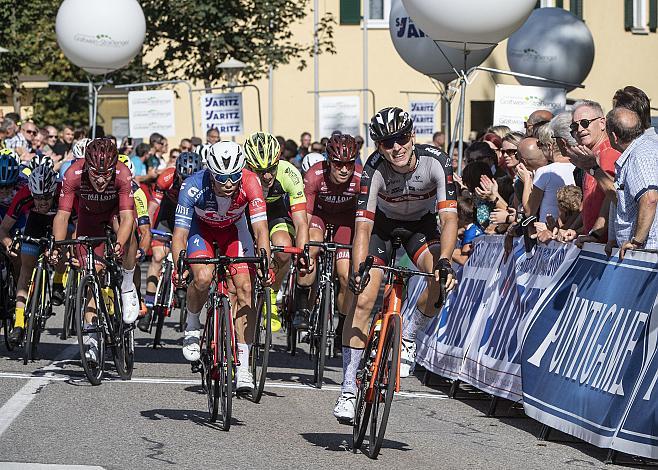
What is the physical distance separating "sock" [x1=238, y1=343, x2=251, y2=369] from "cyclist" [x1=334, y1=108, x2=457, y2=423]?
143 cm

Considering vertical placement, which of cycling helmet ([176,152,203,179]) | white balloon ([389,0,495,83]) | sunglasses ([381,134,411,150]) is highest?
white balloon ([389,0,495,83])

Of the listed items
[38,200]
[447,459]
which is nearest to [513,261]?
[447,459]

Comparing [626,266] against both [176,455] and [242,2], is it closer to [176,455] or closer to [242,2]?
[176,455]

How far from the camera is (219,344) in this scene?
9.51 m

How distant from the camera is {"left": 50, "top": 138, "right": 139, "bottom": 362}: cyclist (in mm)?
12008

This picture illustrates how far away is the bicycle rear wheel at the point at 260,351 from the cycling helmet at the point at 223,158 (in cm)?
121

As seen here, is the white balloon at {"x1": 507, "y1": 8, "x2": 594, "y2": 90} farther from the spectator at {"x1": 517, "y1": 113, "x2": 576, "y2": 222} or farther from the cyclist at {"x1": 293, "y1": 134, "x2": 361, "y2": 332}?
the spectator at {"x1": 517, "y1": 113, "x2": 576, "y2": 222}

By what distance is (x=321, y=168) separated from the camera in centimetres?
1362

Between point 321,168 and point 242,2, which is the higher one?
point 242,2

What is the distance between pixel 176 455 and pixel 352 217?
5511 mm

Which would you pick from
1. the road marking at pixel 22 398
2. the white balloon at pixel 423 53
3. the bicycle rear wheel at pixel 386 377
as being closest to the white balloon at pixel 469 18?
the white balloon at pixel 423 53

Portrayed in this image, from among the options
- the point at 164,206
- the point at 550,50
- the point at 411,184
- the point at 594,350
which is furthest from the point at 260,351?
the point at 550,50

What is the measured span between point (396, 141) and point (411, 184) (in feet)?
1.73

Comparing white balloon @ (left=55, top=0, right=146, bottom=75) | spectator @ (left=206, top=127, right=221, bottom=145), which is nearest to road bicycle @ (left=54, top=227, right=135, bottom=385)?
white balloon @ (left=55, top=0, right=146, bottom=75)
